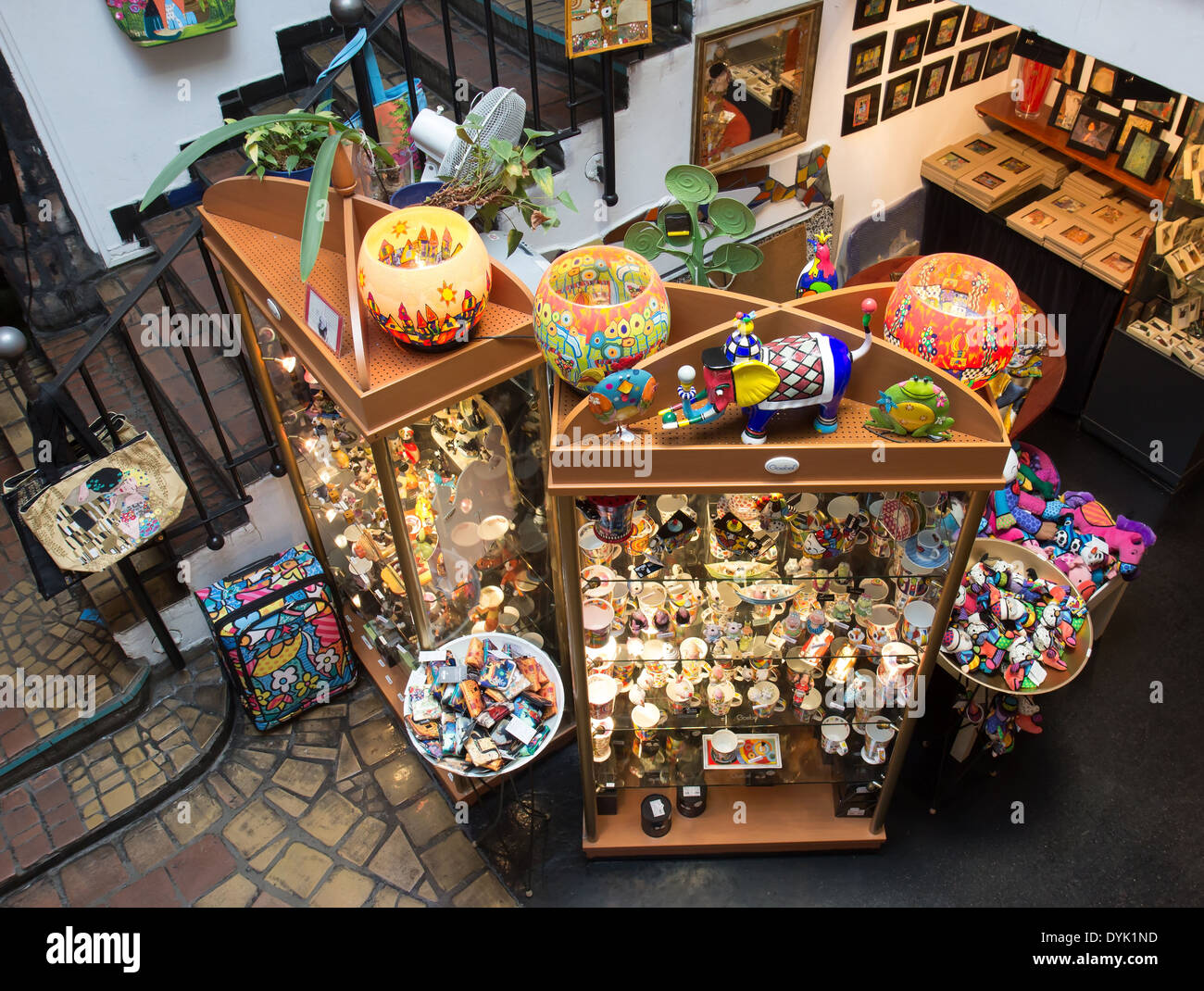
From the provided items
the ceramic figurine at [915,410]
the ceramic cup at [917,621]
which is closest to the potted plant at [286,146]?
the ceramic figurine at [915,410]

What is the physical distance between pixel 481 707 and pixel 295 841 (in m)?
1.06

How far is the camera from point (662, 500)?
3.56 metres

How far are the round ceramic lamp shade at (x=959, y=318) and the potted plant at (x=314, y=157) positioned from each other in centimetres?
168

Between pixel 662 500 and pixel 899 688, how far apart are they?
1.14 metres

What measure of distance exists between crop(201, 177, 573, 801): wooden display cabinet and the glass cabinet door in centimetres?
37

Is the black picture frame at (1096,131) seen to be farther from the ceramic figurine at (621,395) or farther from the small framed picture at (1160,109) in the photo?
the ceramic figurine at (621,395)

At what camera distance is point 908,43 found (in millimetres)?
5418

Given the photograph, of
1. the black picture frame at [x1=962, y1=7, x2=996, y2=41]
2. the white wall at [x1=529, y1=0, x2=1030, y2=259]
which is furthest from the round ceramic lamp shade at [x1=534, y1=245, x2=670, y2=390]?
the black picture frame at [x1=962, y1=7, x2=996, y2=41]

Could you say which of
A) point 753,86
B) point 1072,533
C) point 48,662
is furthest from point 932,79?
point 48,662

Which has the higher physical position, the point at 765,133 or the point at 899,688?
the point at 765,133

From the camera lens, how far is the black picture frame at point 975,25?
223 inches
